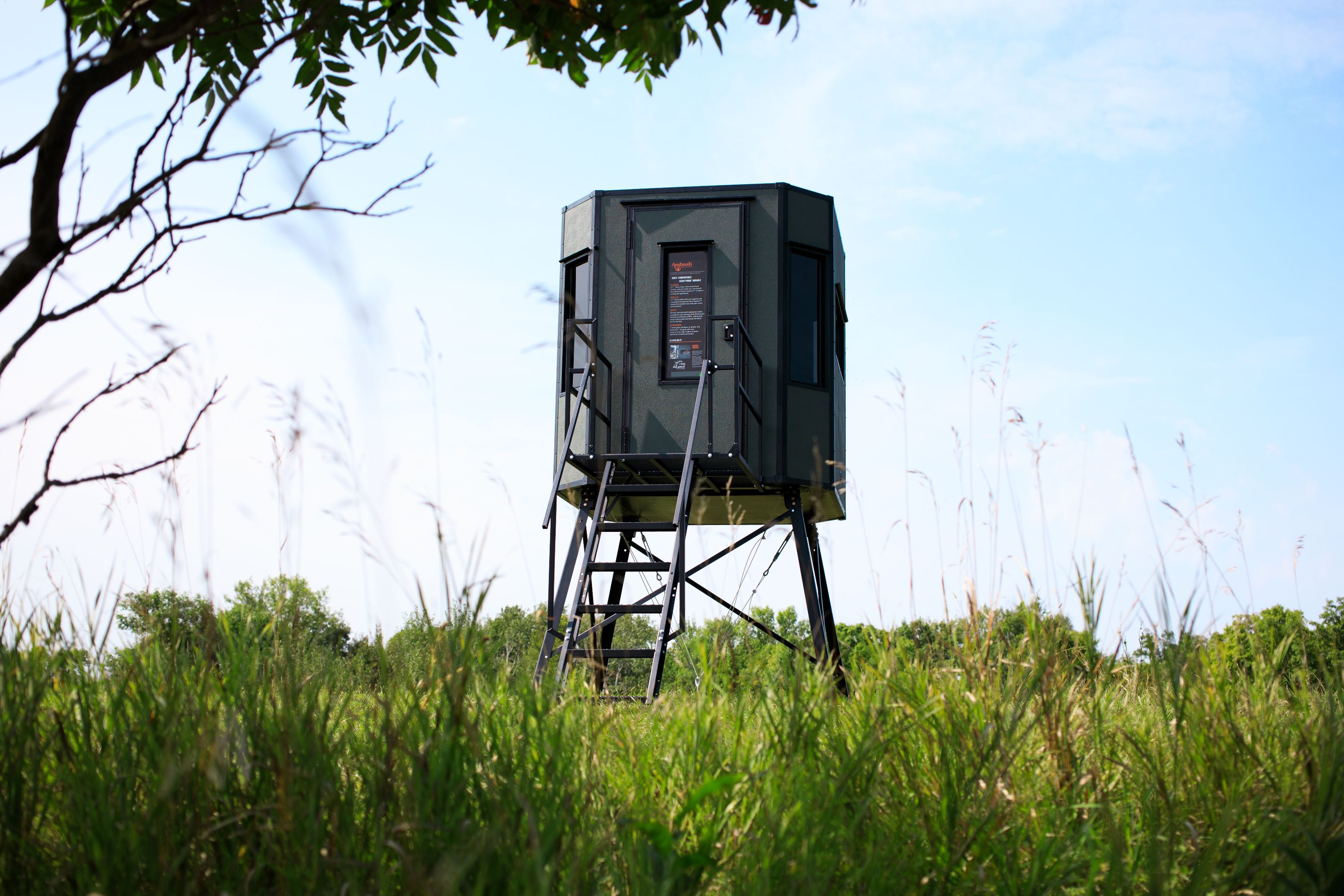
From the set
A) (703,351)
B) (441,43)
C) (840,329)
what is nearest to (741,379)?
(703,351)

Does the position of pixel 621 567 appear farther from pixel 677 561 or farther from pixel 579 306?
pixel 579 306

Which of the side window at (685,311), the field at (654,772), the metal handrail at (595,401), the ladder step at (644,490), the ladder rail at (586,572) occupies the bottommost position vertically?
the field at (654,772)

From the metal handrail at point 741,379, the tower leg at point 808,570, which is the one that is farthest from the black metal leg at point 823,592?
the metal handrail at point 741,379

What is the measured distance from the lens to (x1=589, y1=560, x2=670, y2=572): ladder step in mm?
7207

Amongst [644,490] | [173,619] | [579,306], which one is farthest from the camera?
[579,306]

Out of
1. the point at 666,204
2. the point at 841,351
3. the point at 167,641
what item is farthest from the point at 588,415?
the point at 167,641

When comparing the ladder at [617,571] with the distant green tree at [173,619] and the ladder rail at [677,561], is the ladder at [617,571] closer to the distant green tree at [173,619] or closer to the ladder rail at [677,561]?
the ladder rail at [677,561]

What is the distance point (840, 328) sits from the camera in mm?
11312

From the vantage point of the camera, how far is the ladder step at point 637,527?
747 cm

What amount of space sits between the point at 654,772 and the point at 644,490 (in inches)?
197

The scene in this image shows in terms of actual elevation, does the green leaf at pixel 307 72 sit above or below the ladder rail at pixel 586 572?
above

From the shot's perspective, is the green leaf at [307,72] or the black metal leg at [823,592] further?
the black metal leg at [823,592]

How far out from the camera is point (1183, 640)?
137 inches

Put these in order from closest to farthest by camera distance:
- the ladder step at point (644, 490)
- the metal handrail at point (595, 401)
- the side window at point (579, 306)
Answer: the ladder step at point (644, 490), the metal handrail at point (595, 401), the side window at point (579, 306)
